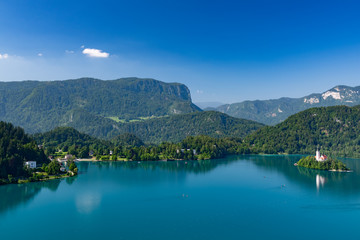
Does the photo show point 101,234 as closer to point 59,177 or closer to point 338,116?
point 59,177

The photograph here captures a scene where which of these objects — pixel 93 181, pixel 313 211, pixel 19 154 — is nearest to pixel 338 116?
pixel 313 211

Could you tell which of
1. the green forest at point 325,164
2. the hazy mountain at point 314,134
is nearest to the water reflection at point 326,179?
the green forest at point 325,164

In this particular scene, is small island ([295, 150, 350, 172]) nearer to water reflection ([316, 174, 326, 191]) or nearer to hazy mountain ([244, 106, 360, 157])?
water reflection ([316, 174, 326, 191])

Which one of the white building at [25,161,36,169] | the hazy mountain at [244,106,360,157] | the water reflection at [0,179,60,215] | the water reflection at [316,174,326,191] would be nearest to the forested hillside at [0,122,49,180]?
the white building at [25,161,36,169]

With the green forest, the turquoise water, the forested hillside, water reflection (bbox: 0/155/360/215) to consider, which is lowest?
the turquoise water

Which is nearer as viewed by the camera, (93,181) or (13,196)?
(13,196)

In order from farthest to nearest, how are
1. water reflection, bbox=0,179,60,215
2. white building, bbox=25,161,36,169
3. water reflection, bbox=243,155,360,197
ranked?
white building, bbox=25,161,36,169, water reflection, bbox=243,155,360,197, water reflection, bbox=0,179,60,215
